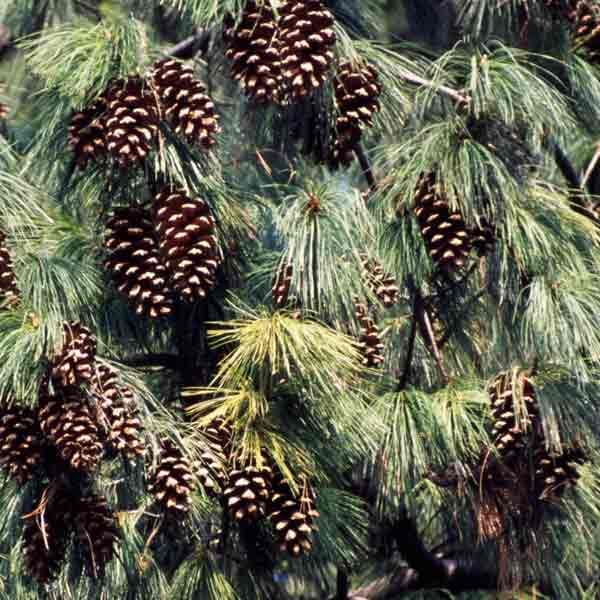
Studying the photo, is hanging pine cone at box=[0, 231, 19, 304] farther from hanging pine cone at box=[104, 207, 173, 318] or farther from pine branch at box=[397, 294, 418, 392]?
pine branch at box=[397, 294, 418, 392]

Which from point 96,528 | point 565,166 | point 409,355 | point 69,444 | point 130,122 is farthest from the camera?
point 565,166

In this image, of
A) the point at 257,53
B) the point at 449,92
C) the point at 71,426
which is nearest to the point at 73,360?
the point at 71,426

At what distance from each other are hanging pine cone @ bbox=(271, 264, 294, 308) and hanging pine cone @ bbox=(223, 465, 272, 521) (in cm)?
29

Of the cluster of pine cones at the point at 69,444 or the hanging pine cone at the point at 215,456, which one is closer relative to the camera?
the cluster of pine cones at the point at 69,444

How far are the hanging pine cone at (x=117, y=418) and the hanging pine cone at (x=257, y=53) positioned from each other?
19.9 inches

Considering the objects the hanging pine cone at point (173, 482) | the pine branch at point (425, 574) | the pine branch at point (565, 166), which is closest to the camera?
the hanging pine cone at point (173, 482)

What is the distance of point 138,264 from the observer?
2.38m

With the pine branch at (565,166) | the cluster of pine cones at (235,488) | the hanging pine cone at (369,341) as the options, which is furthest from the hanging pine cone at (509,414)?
the pine branch at (565,166)

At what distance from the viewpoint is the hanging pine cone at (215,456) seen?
89.2 inches

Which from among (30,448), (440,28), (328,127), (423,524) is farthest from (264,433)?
(440,28)

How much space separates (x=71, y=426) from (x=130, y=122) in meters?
0.49

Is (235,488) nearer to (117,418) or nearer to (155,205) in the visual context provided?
(117,418)

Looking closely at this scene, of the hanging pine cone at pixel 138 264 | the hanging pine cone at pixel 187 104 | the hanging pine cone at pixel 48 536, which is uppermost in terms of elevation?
the hanging pine cone at pixel 187 104

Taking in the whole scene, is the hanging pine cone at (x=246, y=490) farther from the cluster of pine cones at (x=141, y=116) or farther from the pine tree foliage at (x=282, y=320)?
the cluster of pine cones at (x=141, y=116)
